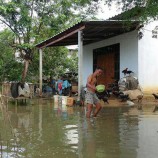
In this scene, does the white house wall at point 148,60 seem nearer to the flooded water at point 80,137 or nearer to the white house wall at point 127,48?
the white house wall at point 127,48

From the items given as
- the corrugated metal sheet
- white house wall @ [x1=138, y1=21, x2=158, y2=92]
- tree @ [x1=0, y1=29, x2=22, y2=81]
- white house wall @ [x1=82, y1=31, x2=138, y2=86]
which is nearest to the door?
white house wall @ [x1=82, y1=31, x2=138, y2=86]

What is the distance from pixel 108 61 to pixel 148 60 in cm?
335

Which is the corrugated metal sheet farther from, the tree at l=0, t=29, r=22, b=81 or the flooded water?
the tree at l=0, t=29, r=22, b=81

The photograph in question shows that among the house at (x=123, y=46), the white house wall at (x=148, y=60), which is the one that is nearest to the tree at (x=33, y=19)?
the house at (x=123, y=46)

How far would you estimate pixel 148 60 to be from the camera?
1591 cm

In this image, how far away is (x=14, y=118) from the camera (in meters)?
11.0

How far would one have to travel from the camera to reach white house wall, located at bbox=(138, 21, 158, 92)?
51.7 feet

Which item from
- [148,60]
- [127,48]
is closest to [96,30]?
[127,48]

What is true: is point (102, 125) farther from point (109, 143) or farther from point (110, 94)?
point (110, 94)

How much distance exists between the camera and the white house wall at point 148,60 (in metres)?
15.8

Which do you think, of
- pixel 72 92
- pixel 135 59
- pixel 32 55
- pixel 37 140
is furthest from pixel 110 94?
pixel 37 140

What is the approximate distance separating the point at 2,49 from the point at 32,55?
106 inches

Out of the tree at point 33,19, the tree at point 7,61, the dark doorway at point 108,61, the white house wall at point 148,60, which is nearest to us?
the white house wall at point 148,60

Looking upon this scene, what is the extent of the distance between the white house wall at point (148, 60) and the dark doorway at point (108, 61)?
2.12 metres
